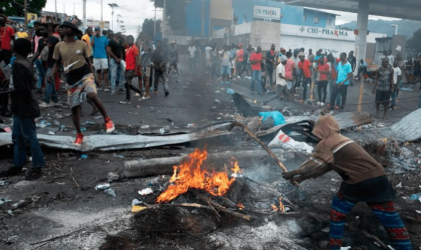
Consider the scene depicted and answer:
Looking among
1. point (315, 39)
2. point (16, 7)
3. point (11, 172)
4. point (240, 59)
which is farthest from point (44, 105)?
point (315, 39)

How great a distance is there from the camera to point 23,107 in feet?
15.7

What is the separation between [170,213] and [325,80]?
9.75 meters

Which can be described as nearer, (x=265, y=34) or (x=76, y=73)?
(x=76, y=73)

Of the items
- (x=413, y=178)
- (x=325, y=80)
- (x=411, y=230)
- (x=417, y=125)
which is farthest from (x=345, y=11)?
(x=411, y=230)

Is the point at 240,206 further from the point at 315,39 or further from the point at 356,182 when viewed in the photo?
the point at 315,39

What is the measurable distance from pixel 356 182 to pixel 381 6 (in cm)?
2581

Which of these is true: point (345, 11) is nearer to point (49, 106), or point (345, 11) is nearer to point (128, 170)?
point (49, 106)

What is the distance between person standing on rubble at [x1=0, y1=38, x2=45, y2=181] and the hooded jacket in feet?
11.9

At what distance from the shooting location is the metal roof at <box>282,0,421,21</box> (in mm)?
23125

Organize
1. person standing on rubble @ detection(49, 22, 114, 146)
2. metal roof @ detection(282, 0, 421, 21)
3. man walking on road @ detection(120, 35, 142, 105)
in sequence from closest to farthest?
1. person standing on rubble @ detection(49, 22, 114, 146)
2. man walking on road @ detection(120, 35, 142, 105)
3. metal roof @ detection(282, 0, 421, 21)

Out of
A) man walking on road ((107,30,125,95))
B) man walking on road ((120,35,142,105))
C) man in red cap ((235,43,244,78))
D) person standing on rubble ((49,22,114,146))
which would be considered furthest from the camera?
man in red cap ((235,43,244,78))

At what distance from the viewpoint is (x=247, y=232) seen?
3811 mm

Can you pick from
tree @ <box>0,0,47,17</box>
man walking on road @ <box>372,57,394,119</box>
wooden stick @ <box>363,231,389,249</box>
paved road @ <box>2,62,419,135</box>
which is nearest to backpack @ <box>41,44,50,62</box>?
paved road @ <box>2,62,419,135</box>

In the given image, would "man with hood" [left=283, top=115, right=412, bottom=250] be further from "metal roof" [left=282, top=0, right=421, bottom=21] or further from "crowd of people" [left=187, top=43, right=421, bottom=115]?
"metal roof" [left=282, top=0, right=421, bottom=21]
